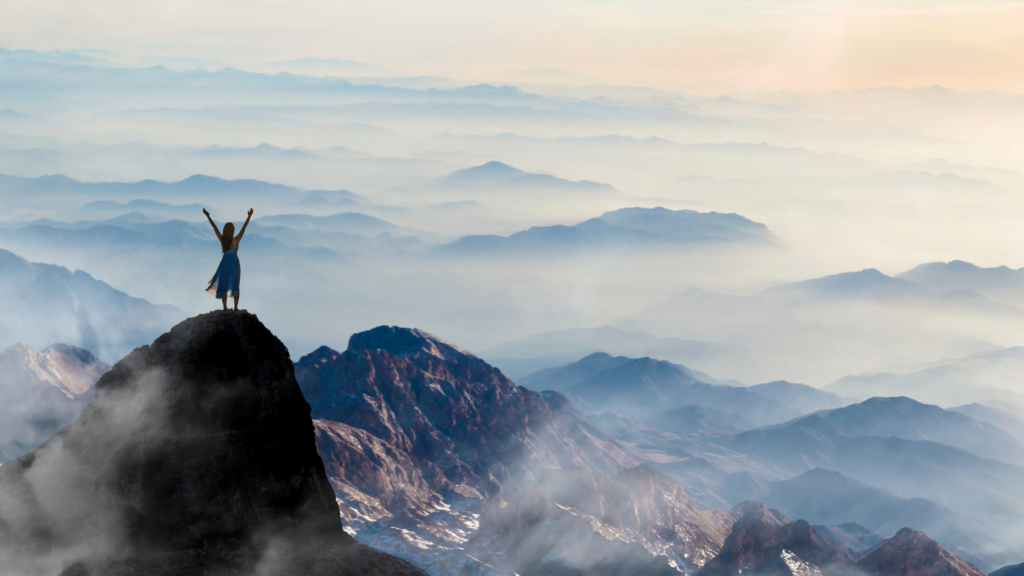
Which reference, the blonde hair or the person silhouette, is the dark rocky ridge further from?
the blonde hair

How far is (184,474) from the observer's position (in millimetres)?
44094

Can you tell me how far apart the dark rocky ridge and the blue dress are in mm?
1872

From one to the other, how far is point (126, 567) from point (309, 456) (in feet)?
33.5

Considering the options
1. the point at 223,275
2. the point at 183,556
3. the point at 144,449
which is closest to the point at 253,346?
the point at 223,275

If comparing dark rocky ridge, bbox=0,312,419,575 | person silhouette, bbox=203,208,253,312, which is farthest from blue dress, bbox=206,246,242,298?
dark rocky ridge, bbox=0,312,419,575

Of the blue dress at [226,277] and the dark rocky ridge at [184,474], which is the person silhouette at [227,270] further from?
the dark rocky ridge at [184,474]

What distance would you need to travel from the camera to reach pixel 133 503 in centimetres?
4331

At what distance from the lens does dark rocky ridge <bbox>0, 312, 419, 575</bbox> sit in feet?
140

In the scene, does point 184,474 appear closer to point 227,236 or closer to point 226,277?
point 226,277

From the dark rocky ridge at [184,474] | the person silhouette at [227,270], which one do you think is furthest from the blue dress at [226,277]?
the dark rocky ridge at [184,474]

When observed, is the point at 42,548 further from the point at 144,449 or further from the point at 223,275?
the point at 223,275

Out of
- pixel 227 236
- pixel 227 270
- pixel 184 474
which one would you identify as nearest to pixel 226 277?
pixel 227 270

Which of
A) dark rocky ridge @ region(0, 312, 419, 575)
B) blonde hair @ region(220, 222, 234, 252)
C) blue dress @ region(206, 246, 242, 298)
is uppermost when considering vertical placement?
blonde hair @ region(220, 222, 234, 252)

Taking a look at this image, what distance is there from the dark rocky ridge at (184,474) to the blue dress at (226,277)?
1.87 m
